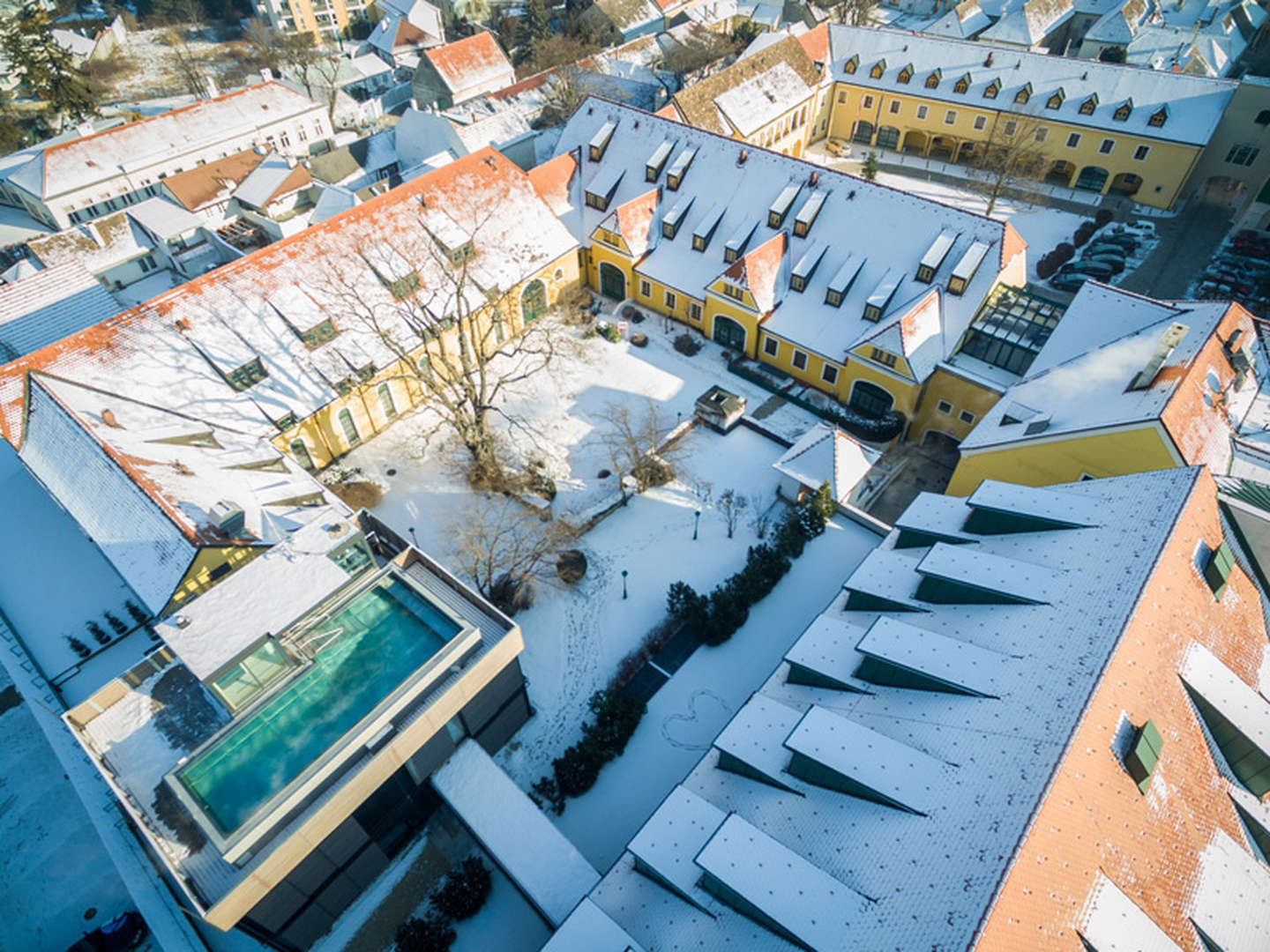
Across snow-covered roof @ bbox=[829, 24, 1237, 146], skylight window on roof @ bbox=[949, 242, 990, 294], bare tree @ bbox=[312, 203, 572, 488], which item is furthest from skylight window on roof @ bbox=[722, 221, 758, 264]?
snow-covered roof @ bbox=[829, 24, 1237, 146]

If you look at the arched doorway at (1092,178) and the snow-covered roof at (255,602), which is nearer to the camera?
the snow-covered roof at (255,602)

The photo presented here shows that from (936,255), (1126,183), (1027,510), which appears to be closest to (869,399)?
(936,255)

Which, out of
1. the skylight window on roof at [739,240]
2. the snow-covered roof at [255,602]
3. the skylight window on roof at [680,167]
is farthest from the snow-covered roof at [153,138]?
the snow-covered roof at [255,602]

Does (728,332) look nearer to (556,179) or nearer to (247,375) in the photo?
(556,179)

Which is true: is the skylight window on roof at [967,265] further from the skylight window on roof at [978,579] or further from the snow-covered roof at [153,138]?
the snow-covered roof at [153,138]

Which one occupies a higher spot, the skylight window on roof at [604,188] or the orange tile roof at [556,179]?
the skylight window on roof at [604,188]

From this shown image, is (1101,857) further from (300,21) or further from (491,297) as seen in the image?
(300,21)
